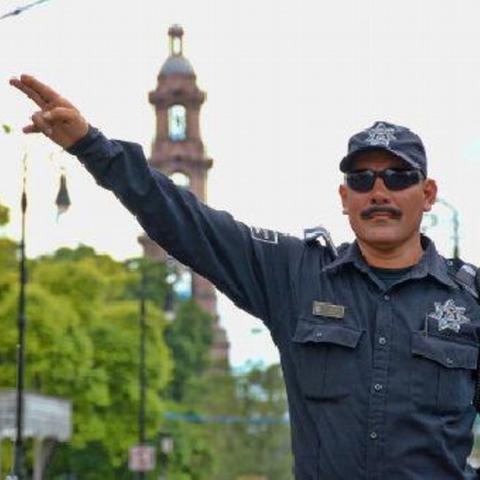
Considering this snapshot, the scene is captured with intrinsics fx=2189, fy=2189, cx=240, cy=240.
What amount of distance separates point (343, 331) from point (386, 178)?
1.60 ft

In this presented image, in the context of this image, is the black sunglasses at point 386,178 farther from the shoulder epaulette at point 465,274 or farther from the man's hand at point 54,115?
the man's hand at point 54,115

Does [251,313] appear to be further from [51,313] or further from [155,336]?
[155,336]

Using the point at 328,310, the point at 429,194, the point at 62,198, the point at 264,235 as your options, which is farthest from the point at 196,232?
the point at 62,198

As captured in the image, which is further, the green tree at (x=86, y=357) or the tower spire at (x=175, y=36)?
the tower spire at (x=175, y=36)

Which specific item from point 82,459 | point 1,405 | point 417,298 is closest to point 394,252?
point 417,298

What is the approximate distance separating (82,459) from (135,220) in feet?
240

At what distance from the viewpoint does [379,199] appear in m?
6.28

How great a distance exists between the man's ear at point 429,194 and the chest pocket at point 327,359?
0.54 m

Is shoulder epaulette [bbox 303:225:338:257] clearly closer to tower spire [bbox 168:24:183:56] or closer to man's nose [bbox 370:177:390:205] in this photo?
man's nose [bbox 370:177:390:205]

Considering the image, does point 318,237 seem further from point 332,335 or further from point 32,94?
point 32,94

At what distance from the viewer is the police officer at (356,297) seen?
6.05 m

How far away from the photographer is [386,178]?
247 inches

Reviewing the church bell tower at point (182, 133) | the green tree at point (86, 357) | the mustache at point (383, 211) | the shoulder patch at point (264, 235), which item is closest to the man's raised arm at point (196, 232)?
the shoulder patch at point (264, 235)

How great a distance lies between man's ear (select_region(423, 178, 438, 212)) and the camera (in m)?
6.41
